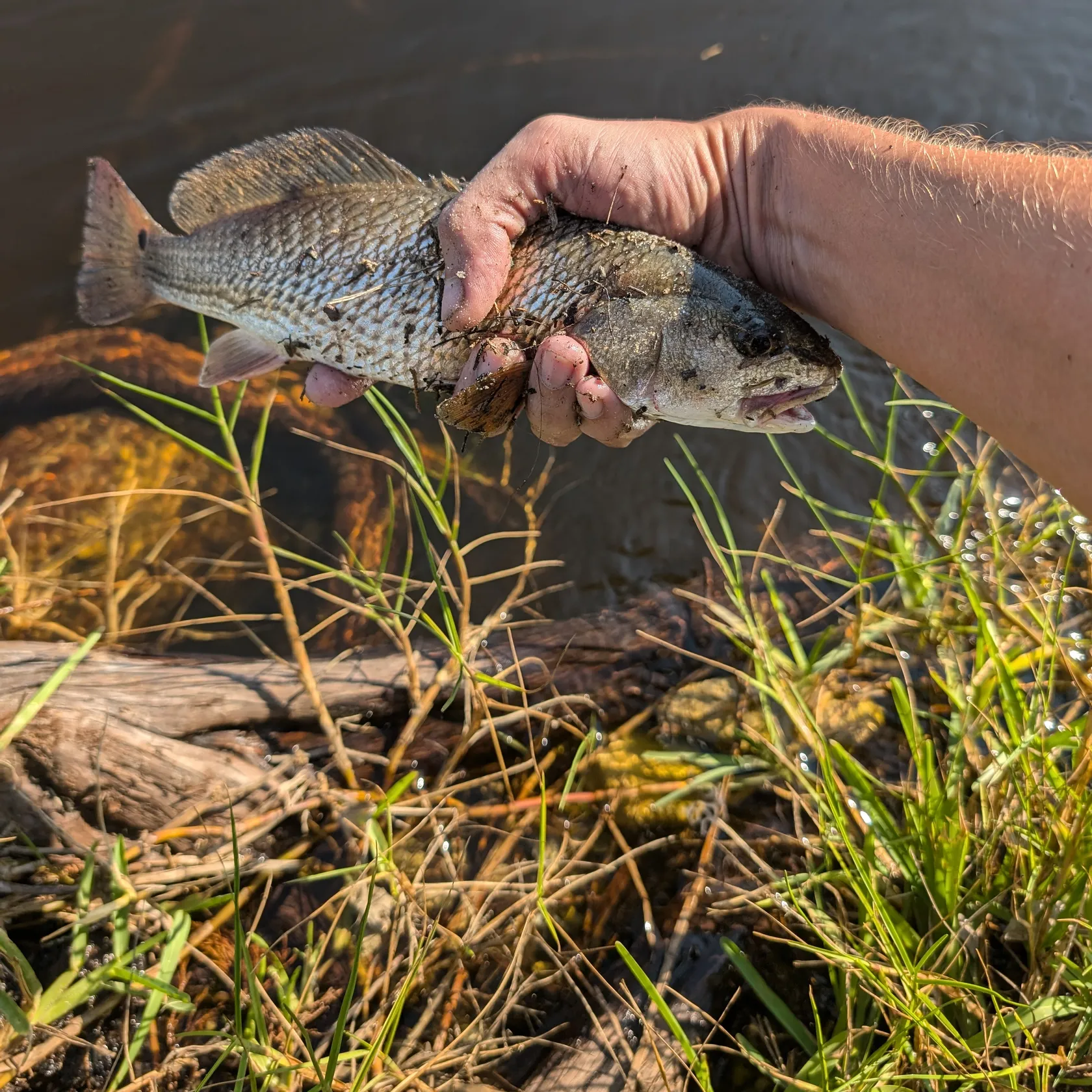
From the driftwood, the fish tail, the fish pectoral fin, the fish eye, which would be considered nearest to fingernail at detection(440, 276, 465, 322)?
the fish pectoral fin

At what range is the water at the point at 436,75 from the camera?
6043 mm

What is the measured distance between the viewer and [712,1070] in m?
2.81

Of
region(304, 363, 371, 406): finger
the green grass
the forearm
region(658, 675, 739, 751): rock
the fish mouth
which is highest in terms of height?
the forearm

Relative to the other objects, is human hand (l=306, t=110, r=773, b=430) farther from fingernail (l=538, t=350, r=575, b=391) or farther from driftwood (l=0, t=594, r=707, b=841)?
driftwood (l=0, t=594, r=707, b=841)

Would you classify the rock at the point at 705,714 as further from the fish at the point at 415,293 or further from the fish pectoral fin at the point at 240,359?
the fish pectoral fin at the point at 240,359

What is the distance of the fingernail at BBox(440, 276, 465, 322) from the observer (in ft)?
9.24

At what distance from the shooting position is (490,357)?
2.83m

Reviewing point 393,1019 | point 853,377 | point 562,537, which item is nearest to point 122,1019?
point 393,1019

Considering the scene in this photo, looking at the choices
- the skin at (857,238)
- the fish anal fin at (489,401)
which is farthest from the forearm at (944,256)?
the fish anal fin at (489,401)

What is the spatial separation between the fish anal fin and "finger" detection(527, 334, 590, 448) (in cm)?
5

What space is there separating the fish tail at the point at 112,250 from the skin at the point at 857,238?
1.81 m

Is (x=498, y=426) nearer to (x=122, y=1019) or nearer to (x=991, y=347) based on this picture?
(x=991, y=347)

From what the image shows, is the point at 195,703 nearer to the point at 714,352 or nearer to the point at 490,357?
the point at 490,357

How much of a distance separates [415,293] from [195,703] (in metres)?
1.95
